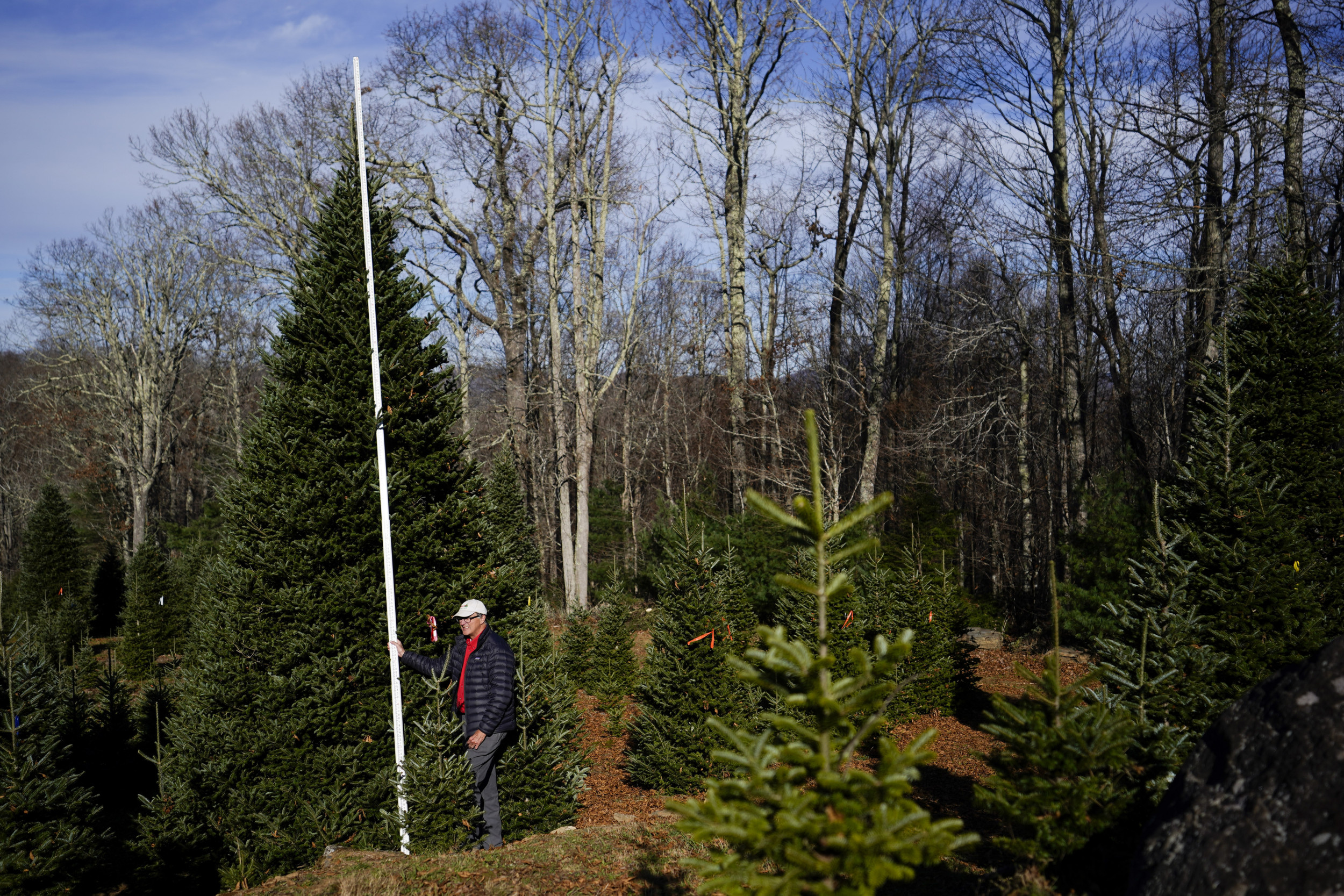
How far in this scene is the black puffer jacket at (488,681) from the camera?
19.9 ft

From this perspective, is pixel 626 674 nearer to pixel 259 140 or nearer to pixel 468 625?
pixel 468 625

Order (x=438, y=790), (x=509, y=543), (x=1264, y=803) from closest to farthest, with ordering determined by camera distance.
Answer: (x=1264, y=803) → (x=438, y=790) → (x=509, y=543)

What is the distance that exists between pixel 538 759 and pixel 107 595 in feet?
76.5

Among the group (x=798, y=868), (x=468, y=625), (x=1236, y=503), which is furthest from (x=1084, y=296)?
(x=798, y=868)

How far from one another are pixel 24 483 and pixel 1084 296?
52.0 m

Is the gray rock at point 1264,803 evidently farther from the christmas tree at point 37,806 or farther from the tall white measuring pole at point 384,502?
the christmas tree at point 37,806

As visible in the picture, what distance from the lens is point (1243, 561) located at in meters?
6.46

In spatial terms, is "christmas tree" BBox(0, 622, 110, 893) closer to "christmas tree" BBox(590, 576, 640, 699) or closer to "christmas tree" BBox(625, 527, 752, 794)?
"christmas tree" BBox(625, 527, 752, 794)

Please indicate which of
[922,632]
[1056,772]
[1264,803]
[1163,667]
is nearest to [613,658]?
[922,632]

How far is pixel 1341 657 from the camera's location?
3.05 meters

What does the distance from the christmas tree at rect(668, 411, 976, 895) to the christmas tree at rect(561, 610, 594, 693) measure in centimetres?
1094

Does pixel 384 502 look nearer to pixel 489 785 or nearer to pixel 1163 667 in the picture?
pixel 489 785

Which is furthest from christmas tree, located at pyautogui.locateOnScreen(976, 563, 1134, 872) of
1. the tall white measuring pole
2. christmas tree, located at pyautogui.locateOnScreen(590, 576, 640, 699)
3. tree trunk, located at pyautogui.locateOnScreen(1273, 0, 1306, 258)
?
tree trunk, located at pyautogui.locateOnScreen(1273, 0, 1306, 258)

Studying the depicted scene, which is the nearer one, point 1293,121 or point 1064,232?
point 1293,121
